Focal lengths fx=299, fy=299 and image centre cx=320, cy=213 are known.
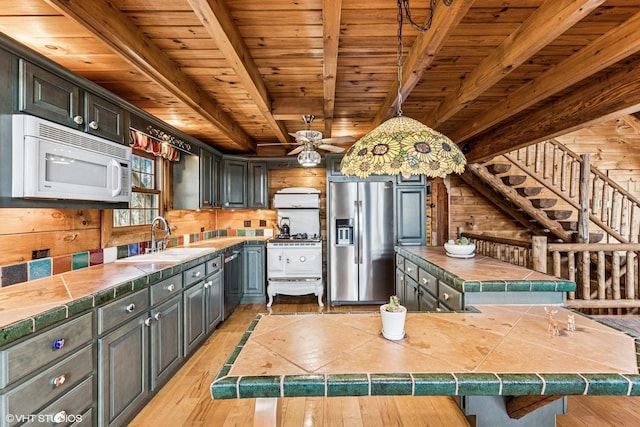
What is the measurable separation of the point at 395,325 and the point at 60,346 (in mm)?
1523

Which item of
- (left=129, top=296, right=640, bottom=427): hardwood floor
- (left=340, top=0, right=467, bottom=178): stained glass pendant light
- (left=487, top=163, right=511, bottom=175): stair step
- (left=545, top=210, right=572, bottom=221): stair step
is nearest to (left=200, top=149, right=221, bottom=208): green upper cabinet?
(left=129, top=296, right=640, bottom=427): hardwood floor

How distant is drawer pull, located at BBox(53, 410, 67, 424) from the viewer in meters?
1.36

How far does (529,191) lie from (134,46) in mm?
5352

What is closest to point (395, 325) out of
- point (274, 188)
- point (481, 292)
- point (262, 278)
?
point (481, 292)

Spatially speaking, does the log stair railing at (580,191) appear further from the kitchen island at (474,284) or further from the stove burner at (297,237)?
the stove burner at (297,237)

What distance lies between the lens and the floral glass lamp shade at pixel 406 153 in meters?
1.27

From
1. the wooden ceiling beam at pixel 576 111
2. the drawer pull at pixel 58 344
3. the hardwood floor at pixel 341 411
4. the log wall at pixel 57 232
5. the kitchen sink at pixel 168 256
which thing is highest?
the wooden ceiling beam at pixel 576 111

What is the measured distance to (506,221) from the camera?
18.5 feet

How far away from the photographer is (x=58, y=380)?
54.2 inches

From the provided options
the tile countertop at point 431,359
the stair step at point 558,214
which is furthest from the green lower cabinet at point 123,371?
the stair step at point 558,214

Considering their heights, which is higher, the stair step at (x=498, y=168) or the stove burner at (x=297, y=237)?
the stair step at (x=498, y=168)

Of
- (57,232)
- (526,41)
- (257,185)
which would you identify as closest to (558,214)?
(526,41)

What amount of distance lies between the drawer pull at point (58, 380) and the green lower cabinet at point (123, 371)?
0.22 meters

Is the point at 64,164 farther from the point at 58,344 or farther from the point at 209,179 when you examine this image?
the point at 209,179
